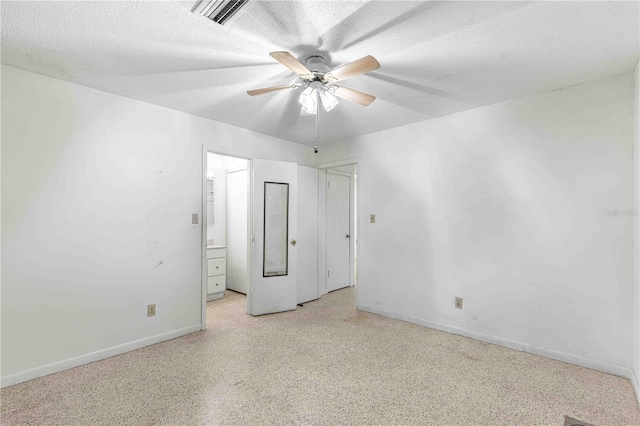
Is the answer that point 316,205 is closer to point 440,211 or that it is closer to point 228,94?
point 440,211

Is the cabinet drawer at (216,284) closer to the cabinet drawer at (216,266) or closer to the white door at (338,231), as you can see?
the cabinet drawer at (216,266)

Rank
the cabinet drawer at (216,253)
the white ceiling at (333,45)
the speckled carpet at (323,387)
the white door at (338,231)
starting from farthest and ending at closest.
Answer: the white door at (338,231)
the cabinet drawer at (216,253)
the speckled carpet at (323,387)
the white ceiling at (333,45)

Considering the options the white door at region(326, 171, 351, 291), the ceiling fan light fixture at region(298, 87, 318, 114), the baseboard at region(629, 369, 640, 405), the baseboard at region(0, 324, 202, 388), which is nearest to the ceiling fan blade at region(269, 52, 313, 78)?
the ceiling fan light fixture at region(298, 87, 318, 114)

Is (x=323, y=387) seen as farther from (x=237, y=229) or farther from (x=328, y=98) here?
(x=237, y=229)

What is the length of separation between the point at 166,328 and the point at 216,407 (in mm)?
1478

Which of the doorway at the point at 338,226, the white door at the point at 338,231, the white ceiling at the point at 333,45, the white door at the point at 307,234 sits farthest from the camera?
the white door at the point at 338,231

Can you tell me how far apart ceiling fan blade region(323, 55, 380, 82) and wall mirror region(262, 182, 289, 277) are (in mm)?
2236

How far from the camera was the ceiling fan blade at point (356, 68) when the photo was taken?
1.77 metres

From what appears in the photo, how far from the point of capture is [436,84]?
2.59 meters

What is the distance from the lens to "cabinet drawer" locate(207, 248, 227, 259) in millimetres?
4548

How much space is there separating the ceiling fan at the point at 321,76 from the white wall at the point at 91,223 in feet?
4.95

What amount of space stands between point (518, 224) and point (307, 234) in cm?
270

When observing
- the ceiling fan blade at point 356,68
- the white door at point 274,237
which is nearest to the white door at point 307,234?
the white door at point 274,237

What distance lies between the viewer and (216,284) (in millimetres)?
4578
